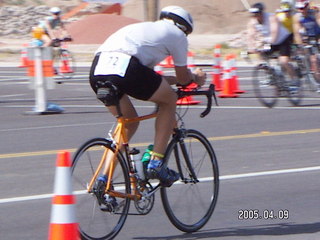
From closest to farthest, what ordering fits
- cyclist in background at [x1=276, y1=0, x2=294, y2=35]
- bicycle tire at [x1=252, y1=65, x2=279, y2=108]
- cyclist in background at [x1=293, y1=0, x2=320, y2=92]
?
bicycle tire at [x1=252, y1=65, x2=279, y2=108] → cyclist in background at [x1=276, y1=0, x2=294, y2=35] → cyclist in background at [x1=293, y1=0, x2=320, y2=92]

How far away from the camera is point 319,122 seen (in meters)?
14.3

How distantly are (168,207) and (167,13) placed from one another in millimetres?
1549

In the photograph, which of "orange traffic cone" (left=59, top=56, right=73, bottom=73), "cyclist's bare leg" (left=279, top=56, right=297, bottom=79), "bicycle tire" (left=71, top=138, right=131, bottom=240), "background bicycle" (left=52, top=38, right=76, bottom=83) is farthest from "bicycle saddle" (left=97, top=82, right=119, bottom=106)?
"orange traffic cone" (left=59, top=56, right=73, bottom=73)

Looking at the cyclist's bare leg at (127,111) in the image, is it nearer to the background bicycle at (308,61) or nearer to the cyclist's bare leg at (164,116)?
the cyclist's bare leg at (164,116)

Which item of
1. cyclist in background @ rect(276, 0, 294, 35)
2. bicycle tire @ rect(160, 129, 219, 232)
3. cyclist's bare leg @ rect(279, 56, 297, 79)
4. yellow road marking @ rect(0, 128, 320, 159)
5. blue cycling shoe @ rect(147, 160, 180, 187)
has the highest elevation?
blue cycling shoe @ rect(147, 160, 180, 187)

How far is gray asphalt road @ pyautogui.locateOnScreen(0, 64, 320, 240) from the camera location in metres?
7.39

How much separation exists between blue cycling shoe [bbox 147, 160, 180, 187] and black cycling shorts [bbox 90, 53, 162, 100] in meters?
0.52

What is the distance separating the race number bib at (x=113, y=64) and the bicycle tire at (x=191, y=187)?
828 mm

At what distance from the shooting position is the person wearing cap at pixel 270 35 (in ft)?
54.5

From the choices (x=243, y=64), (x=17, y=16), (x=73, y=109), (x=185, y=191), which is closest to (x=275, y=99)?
(x=73, y=109)

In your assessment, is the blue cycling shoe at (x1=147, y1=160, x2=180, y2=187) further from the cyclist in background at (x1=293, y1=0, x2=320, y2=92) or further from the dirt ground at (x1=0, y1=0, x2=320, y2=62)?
the dirt ground at (x1=0, y1=0, x2=320, y2=62)

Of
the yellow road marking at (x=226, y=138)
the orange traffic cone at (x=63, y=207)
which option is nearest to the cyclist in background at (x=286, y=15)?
the yellow road marking at (x=226, y=138)

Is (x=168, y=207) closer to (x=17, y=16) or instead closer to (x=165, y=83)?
(x=165, y=83)

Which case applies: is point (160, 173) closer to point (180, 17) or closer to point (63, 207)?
point (180, 17)
